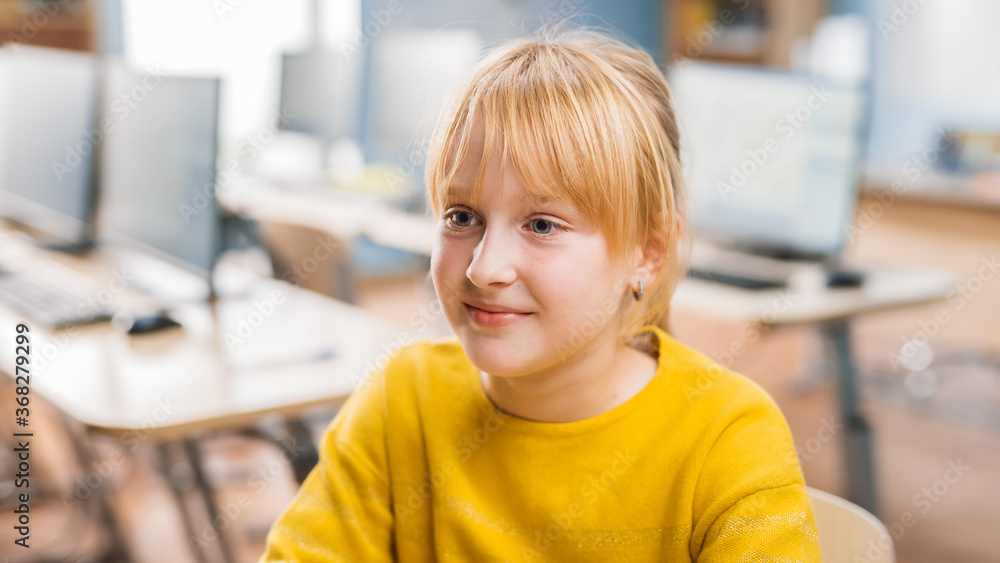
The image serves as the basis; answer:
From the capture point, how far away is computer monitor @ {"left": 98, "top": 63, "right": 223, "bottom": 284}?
1.75 m

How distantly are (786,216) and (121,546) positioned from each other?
185 cm

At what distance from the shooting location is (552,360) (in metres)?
0.83


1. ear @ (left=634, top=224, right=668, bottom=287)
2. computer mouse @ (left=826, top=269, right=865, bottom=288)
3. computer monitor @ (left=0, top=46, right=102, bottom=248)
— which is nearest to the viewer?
ear @ (left=634, top=224, right=668, bottom=287)

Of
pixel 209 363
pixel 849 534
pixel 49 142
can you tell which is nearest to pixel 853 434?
pixel 849 534

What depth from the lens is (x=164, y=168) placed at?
1.87 m

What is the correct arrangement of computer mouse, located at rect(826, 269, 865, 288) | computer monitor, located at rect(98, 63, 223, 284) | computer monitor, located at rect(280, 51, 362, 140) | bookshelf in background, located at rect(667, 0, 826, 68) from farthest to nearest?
1. bookshelf in background, located at rect(667, 0, 826, 68)
2. computer monitor, located at rect(280, 51, 362, 140)
3. computer mouse, located at rect(826, 269, 865, 288)
4. computer monitor, located at rect(98, 63, 223, 284)

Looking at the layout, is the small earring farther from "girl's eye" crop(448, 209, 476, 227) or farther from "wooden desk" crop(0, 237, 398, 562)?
"wooden desk" crop(0, 237, 398, 562)

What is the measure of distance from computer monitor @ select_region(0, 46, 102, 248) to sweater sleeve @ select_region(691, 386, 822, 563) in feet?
6.25

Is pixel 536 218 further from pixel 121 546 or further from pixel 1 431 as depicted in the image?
pixel 1 431

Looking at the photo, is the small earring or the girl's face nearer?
the girl's face

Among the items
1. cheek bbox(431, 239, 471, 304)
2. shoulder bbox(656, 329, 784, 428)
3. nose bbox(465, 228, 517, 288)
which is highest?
nose bbox(465, 228, 517, 288)

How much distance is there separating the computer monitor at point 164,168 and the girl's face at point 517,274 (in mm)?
1029

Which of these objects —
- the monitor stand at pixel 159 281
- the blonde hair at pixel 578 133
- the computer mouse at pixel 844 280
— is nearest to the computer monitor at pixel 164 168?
the monitor stand at pixel 159 281

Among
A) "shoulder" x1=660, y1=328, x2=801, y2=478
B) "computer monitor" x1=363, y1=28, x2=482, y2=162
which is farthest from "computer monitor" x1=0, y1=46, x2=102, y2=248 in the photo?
"shoulder" x1=660, y1=328, x2=801, y2=478
